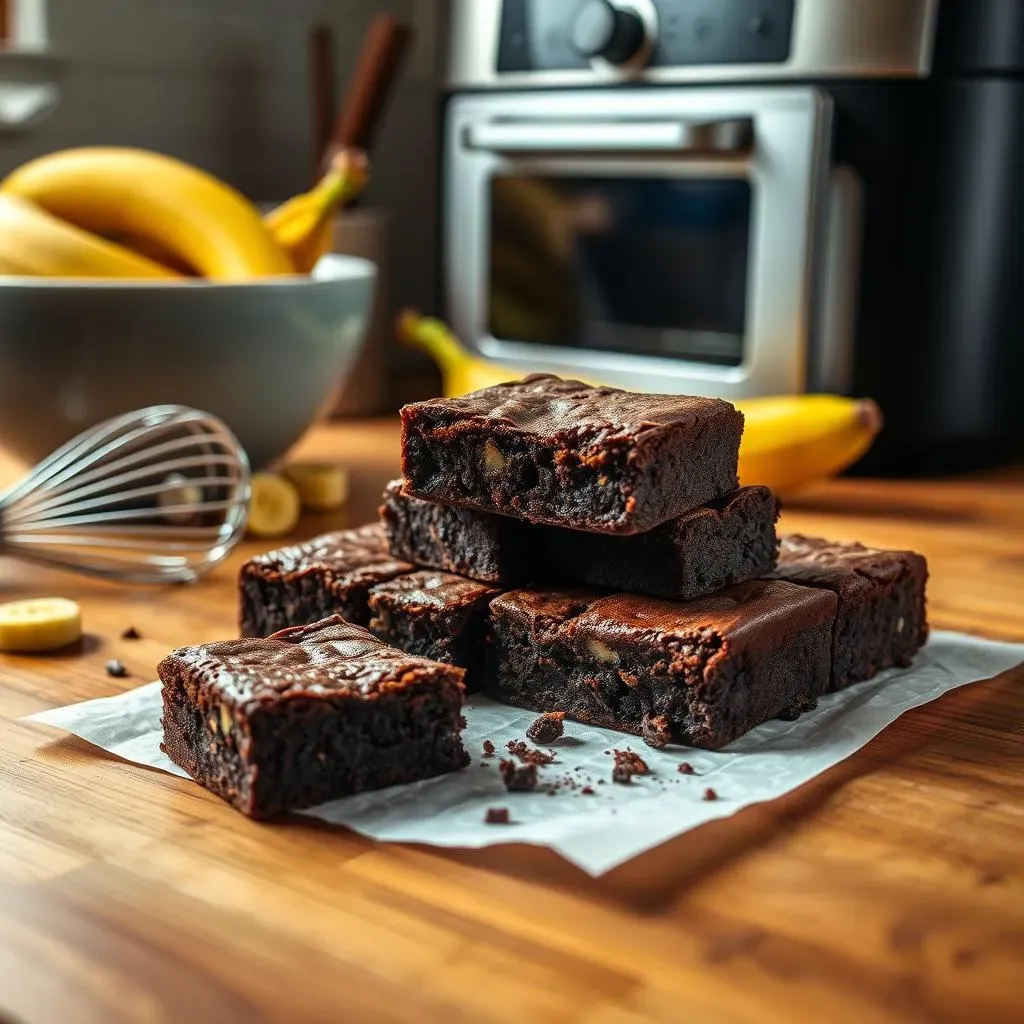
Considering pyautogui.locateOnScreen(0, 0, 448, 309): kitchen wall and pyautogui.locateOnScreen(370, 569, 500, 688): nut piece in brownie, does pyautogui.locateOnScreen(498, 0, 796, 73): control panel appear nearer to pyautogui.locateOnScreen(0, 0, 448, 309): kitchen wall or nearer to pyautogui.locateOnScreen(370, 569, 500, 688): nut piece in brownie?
pyautogui.locateOnScreen(0, 0, 448, 309): kitchen wall

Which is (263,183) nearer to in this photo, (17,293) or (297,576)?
(17,293)

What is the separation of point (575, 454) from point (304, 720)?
0.83 feet

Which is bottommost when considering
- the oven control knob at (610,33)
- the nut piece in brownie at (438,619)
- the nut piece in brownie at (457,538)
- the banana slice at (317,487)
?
the banana slice at (317,487)

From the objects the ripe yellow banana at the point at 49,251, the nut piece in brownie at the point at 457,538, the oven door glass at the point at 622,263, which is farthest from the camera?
the oven door glass at the point at 622,263

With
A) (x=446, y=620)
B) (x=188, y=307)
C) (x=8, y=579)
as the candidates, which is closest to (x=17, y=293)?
(x=188, y=307)

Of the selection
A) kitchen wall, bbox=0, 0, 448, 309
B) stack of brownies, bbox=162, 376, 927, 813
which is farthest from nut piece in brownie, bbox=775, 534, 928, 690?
kitchen wall, bbox=0, 0, 448, 309

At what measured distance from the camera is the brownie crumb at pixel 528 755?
2.81 ft

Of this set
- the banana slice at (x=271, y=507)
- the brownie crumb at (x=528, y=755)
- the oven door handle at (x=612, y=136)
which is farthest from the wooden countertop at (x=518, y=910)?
the oven door handle at (x=612, y=136)

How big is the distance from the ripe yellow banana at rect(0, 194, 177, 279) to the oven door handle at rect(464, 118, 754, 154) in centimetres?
60

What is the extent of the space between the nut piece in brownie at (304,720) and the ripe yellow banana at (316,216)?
0.77 m

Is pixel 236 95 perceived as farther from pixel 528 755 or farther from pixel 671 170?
pixel 528 755

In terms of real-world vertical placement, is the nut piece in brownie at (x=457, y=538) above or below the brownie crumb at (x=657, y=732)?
above

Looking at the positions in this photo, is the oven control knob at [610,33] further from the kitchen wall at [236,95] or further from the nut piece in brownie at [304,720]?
the nut piece in brownie at [304,720]

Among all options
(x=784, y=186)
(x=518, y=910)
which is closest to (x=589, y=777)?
(x=518, y=910)
